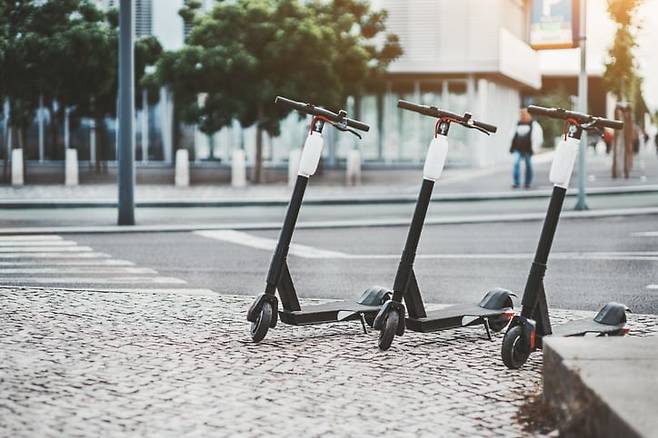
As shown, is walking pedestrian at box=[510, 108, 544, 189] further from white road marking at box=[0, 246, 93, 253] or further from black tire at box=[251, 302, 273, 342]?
black tire at box=[251, 302, 273, 342]

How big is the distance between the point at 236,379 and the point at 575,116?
236 cm

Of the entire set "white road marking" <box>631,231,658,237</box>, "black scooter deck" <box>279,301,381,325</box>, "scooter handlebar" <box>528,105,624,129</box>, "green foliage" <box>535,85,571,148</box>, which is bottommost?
"white road marking" <box>631,231,658,237</box>

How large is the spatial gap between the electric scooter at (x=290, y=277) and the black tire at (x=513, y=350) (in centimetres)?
144

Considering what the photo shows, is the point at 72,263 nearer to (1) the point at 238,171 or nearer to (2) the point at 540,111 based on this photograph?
(2) the point at 540,111

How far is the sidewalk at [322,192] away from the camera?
77.1 feet

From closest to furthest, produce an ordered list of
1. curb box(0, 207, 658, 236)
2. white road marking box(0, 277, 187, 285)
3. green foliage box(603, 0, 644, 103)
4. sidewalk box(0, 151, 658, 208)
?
1. white road marking box(0, 277, 187, 285)
2. curb box(0, 207, 658, 236)
3. sidewalk box(0, 151, 658, 208)
4. green foliage box(603, 0, 644, 103)

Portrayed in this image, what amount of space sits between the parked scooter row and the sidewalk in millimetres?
15697

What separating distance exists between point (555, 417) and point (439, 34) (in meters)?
38.0

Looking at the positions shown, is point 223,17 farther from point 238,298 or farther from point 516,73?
point 238,298

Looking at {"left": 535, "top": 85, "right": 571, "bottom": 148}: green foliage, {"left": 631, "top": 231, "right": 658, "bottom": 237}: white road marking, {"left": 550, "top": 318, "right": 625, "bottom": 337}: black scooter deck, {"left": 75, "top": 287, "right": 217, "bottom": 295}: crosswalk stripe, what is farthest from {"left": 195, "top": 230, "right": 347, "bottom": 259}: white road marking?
{"left": 535, "top": 85, "right": 571, "bottom": 148}: green foliage

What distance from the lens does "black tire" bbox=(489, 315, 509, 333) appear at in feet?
25.6

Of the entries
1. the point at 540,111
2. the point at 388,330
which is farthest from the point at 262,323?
the point at 540,111

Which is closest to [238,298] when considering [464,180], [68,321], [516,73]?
[68,321]

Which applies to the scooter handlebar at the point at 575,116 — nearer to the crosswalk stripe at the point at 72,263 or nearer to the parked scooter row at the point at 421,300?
the parked scooter row at the point at 421,300
